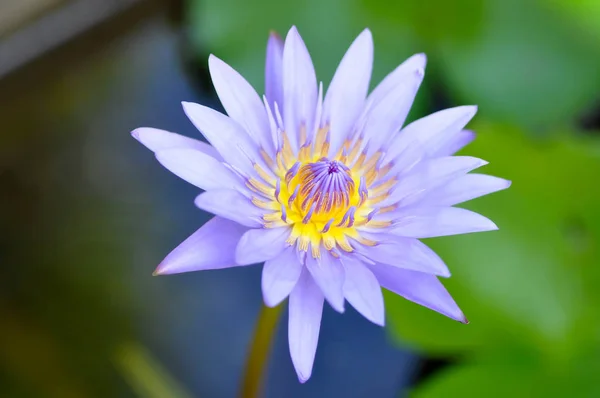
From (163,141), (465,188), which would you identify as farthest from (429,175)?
(163,141)

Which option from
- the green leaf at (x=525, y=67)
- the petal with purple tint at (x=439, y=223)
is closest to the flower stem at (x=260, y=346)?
the petal with purple tint at (x=439, y=223)

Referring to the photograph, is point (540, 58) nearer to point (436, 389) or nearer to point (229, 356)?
point (436, 389)

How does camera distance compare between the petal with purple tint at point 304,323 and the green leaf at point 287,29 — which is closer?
the petal with purple tint at point 304,323

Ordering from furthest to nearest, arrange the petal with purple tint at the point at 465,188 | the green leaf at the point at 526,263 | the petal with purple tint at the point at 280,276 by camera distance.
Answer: the green leaf at the point at 526,263 → the petal with purple tint at the point at 465,188 → the petal with purple tint at the point at 280,276

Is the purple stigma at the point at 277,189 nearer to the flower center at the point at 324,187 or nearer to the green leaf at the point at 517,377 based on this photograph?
the flower center at the point at 324,187

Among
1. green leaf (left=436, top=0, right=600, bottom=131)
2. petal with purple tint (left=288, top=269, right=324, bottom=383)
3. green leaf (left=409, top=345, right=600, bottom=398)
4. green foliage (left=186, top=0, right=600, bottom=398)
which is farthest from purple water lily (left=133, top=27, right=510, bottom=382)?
green leaf (left=436, top=0, right=600, bottom=131)

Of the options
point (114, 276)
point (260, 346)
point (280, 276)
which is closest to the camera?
point (280, 276)

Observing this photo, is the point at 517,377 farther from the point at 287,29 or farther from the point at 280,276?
the point at 287,29
